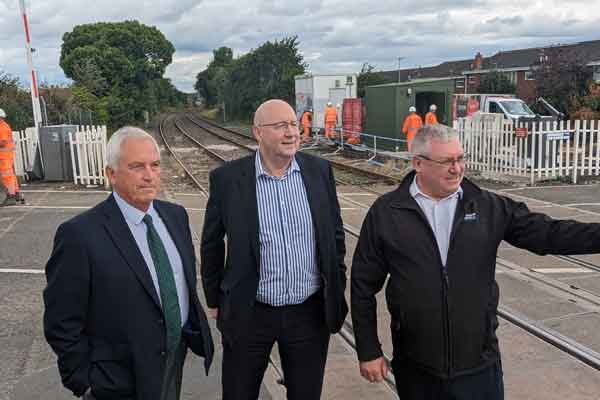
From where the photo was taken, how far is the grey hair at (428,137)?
2.64 metres

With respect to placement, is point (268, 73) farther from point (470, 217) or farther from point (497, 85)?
point (470, 217)

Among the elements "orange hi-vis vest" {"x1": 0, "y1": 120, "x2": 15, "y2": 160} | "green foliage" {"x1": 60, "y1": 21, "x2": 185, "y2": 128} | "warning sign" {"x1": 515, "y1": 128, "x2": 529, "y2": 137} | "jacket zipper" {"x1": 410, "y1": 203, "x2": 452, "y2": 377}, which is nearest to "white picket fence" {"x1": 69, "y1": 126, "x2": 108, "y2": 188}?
"orange hi-vis vest" {"x1": 0, "y1": 120, "x2": 15, "y2": 160}

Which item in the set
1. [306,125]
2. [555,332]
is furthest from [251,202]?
[306,125]

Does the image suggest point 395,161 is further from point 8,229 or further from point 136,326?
point 136,326

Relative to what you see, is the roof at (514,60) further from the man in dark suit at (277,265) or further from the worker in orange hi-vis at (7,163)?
the man in dark suit at (277,265)

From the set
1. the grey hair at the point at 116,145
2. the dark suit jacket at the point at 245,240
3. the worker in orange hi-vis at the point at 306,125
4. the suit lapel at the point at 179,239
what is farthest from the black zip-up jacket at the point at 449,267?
the worker in orange hi-vis at the point at 306,125

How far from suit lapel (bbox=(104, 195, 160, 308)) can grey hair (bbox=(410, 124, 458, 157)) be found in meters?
1.32

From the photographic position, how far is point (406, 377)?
9.03 feet

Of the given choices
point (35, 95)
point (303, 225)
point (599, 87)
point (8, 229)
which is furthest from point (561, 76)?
point (303, 225)

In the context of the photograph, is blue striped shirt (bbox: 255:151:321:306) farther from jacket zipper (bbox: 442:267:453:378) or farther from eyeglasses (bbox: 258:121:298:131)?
jacket zipper (bbox: 442:267:453:378)

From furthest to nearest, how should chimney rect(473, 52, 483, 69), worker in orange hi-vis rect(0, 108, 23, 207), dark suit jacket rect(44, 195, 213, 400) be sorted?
chimney rect(473, 52, 483, 69), worker in orange hi-vis rect(0, 108, 23, 207), dark suit jacket rect(44, 195, 213, 400)

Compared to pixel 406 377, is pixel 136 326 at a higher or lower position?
higher

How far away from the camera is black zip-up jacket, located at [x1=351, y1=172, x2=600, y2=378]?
8.33 ft

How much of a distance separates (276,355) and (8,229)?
641 cm
